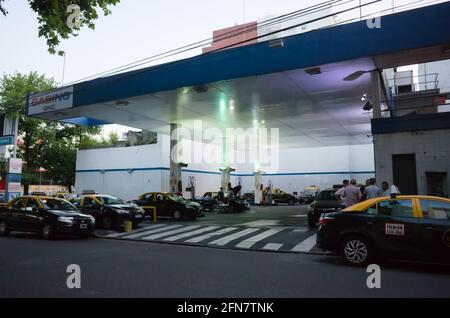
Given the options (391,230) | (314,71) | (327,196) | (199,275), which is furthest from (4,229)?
(391,230)

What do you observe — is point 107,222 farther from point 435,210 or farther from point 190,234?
point 435,210

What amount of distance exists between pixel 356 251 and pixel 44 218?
10305mm

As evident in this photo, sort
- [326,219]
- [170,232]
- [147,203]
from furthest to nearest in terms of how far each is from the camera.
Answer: [147,203] < [170,232] < [326,219]

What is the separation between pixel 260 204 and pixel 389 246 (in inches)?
1082

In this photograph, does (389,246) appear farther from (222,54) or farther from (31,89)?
(31,89)

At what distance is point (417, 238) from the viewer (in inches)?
292

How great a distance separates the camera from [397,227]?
7625mm

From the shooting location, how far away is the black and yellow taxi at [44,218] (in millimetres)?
12688

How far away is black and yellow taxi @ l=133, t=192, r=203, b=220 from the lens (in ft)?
65.1

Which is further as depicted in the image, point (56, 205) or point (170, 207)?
point (170, 207)

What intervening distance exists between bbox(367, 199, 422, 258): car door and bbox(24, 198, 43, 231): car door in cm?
1088

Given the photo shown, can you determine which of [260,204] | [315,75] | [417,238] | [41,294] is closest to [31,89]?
[260,204]
